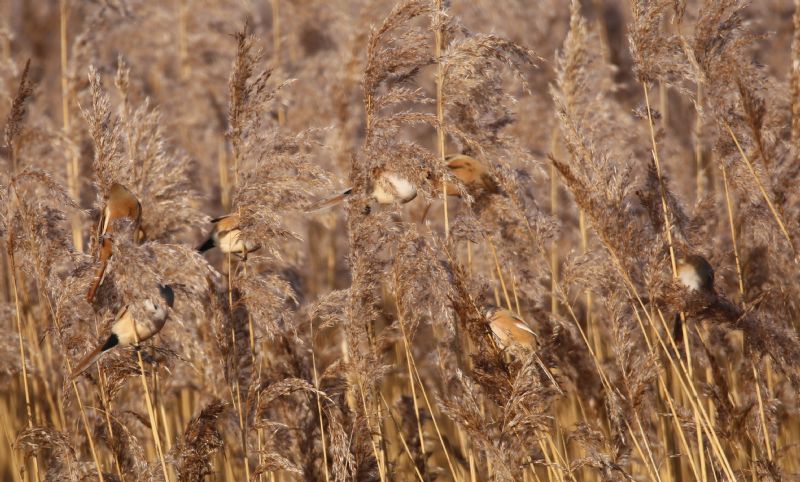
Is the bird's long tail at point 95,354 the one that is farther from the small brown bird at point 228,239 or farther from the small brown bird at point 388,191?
the small brown bird at point 388,191

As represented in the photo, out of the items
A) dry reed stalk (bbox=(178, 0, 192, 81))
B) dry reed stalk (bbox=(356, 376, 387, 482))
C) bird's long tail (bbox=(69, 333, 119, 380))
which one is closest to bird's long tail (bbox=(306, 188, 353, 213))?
dry reed stalk (bbox=(356, 376, 387, 482))

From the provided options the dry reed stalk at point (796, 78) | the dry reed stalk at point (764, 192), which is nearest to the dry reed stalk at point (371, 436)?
the dry reed stalk at point (764, 192)

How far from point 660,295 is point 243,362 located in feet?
4.54

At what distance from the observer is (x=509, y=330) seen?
233cm

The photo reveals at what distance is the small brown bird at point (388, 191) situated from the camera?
7.67ft

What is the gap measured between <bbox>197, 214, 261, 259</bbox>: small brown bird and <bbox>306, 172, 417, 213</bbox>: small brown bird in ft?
0.76

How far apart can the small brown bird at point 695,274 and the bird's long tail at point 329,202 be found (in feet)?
3.13

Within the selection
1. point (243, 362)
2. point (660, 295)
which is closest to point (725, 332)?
point (660, 295)

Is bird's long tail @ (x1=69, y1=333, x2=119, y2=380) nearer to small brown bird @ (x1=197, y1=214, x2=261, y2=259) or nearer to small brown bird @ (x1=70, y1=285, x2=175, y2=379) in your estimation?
small brown bird @ (x1=70, y1=285, x2=175, y2=379)

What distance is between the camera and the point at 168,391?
338 centimetres

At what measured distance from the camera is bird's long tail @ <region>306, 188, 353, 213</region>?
2.36 meters

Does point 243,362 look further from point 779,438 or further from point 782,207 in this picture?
point 779,438

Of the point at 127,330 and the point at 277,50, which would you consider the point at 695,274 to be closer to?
the point at 127,330

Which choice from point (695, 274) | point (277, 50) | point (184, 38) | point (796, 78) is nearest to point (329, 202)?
point (695, 274)
